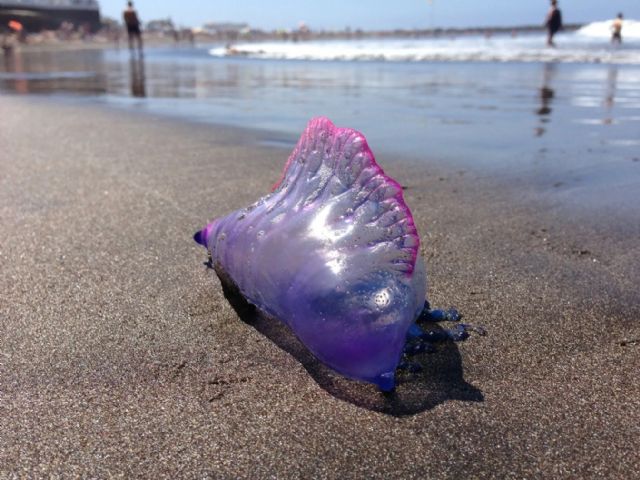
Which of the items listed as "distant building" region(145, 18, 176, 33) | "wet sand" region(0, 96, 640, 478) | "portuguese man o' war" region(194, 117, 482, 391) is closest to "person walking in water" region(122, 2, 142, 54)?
"wet sand" region(0, 96, 640, 478)

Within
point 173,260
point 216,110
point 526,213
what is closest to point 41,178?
point 173,260

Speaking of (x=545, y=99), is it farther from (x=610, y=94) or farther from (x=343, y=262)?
(x=343, y=262)

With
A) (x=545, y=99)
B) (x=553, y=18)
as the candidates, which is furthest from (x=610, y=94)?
(x=553, y=18)

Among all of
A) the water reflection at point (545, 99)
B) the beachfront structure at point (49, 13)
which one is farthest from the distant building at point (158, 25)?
the water reflection at point (545, 99)

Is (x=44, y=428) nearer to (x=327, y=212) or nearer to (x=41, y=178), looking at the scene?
(x=327, y=212)

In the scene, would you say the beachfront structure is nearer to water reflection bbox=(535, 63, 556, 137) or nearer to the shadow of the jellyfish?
water reflection bbox=(535, 63, 556, 137)

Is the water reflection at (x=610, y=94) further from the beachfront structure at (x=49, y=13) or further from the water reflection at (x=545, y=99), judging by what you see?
the beachfront structure at (x=49, y=13)
